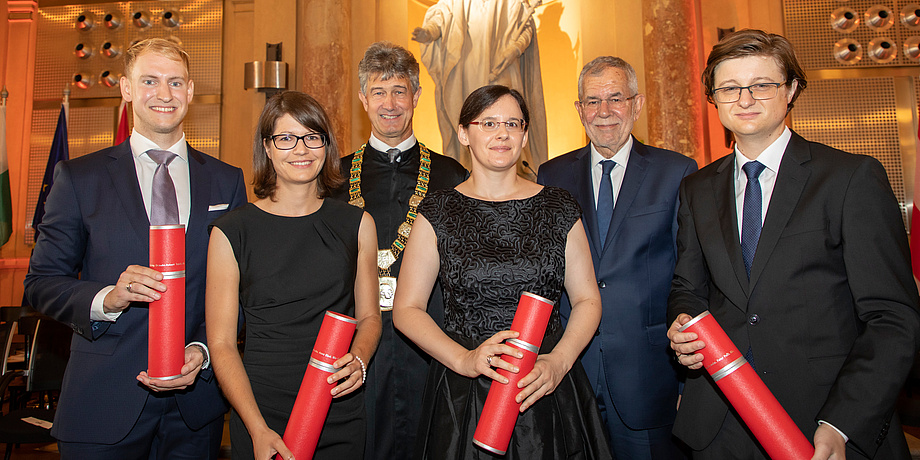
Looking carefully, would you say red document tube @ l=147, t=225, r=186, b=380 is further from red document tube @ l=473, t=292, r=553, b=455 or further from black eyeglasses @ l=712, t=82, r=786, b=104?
black eyeglasses @ l=712, t=82, r=786, b=104

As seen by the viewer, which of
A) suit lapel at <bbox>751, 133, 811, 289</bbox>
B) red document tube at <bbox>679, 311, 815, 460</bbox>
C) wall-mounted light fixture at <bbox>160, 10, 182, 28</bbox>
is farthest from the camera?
wall-mounted light fixture at <bbox>160, 10, 182, 28</bbox>

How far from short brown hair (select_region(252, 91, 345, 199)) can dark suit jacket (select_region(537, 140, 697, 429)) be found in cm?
103

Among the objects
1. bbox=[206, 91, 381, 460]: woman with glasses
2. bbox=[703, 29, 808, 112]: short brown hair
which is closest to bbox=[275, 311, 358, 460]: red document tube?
bbox=[206, 91, 381, 460]: woman with glasses

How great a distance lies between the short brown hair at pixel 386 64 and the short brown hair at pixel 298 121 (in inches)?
27.7

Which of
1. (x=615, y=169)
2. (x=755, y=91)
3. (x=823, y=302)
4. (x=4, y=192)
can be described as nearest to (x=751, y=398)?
(x=823, y=302)

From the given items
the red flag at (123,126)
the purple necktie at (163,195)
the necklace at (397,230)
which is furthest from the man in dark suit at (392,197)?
the red flag at (123,126)

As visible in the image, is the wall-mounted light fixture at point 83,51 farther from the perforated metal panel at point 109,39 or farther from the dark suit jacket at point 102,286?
the dark suit jacket at point 102,286

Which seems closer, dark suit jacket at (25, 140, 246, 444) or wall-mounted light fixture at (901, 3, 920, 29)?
dark suit jacket at (25, 140, 246, 444)

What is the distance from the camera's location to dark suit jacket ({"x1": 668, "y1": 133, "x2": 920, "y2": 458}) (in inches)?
63.4

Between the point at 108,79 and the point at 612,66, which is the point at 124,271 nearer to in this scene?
the point at 612,66

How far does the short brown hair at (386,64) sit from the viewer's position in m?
2.78

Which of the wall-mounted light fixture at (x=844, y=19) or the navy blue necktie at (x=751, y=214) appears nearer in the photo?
the navy blue necktie at (x=751, y=214)

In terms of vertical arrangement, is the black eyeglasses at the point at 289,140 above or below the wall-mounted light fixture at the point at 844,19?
above

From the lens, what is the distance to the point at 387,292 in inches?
103
